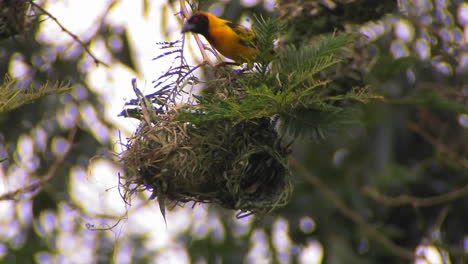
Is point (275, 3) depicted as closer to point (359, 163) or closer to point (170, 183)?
point (170, 183)

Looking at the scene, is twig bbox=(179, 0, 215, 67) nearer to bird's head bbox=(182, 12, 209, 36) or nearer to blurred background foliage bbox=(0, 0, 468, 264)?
bird's head bbox=(182, 12, 209, 36)

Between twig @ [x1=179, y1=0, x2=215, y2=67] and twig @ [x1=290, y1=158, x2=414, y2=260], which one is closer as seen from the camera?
twig @ [x1=179, y1=0, x2=215, y2=67]

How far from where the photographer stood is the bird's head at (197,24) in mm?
3072

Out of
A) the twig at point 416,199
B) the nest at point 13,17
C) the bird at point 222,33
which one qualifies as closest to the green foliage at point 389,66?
the bird at point 222,33

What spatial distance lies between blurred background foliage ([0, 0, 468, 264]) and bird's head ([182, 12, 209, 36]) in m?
1.10

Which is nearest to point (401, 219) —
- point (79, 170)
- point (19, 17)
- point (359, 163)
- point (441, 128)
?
point (359, 163)

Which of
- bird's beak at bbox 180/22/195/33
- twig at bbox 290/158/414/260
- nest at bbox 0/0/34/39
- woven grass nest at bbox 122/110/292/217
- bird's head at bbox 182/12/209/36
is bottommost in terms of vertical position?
twig at bbox 290/158/414/260

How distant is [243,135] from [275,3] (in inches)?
58.9

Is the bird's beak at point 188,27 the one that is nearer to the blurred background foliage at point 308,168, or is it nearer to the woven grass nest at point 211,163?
the woven grass nest at point 211,163

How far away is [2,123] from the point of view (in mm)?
5555

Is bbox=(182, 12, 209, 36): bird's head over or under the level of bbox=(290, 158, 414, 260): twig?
over

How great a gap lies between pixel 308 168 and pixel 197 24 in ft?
11.2

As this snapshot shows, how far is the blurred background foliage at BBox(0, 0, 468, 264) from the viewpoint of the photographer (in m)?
5.39

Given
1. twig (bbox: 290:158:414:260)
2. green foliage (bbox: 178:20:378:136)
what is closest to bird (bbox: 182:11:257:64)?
green foliage (bbox: 178:20:378:136)
